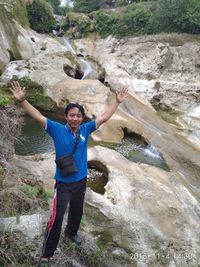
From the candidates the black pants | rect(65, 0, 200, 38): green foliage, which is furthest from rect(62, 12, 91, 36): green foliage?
the black pants

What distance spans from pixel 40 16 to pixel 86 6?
11.0 meters

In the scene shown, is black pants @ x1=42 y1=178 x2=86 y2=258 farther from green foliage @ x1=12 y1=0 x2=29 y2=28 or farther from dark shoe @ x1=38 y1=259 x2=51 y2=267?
green foliage @ x1=12 y1=0 x2=29 y2=28

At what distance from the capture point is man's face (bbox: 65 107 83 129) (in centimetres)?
519

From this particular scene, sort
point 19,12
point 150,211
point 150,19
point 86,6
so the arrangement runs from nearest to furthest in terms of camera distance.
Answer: point 150,211, point 19,12, point 150,19, point 86,6

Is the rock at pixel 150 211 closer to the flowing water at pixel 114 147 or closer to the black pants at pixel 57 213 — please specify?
the black pants at pixel 57 213

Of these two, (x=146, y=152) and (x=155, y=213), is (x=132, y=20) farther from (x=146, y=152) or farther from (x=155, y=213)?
(x=155, y=213)

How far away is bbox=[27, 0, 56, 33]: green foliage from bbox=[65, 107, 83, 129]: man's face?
22910mm

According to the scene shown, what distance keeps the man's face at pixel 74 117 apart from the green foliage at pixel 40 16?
22910 millimetres

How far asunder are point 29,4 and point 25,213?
22588 millimetres

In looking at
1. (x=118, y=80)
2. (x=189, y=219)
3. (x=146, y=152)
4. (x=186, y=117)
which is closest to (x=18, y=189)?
(x=189, y=219)

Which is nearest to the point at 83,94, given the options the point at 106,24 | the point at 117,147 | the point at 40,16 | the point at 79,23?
the point at 117,147

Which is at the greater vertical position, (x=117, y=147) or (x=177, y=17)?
(x=177, y=17)

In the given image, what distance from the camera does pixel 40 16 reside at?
89.1 feet

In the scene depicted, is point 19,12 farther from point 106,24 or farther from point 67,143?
point 67,143
